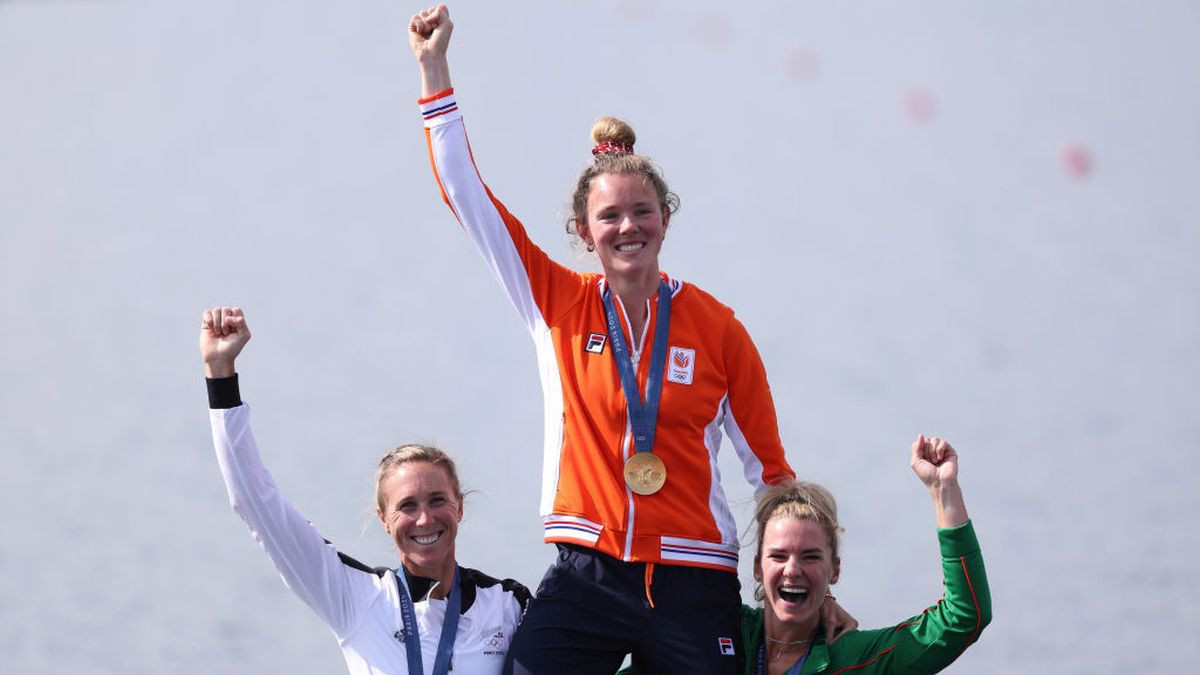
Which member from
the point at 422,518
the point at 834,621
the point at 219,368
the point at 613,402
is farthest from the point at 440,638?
the point at 834,621

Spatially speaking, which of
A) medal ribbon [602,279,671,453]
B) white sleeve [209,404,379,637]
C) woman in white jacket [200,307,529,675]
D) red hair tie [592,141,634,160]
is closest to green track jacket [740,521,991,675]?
medal ribbon [602,279,671,453]

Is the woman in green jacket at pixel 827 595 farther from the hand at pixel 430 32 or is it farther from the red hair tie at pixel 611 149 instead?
the hand at pixel 430 32

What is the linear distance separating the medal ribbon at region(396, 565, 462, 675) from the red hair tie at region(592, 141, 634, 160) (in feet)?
3.50

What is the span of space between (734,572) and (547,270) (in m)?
0.81

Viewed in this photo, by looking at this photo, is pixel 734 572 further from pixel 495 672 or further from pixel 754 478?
pixel 495 672

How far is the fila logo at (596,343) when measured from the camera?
380cm

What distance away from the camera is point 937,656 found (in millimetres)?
3648

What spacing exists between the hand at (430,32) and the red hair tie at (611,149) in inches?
17.5

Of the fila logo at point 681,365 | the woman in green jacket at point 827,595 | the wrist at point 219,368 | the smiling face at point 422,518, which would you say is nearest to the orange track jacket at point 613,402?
the fila logo at point 681,365

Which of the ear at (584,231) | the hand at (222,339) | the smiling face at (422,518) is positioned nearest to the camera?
the hand at (222,339)

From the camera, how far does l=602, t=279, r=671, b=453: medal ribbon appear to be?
3709 mm

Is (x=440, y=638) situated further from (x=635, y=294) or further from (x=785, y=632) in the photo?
(x=635, y=294)

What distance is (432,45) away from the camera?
374cm

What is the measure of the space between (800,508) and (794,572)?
0.49 ft
